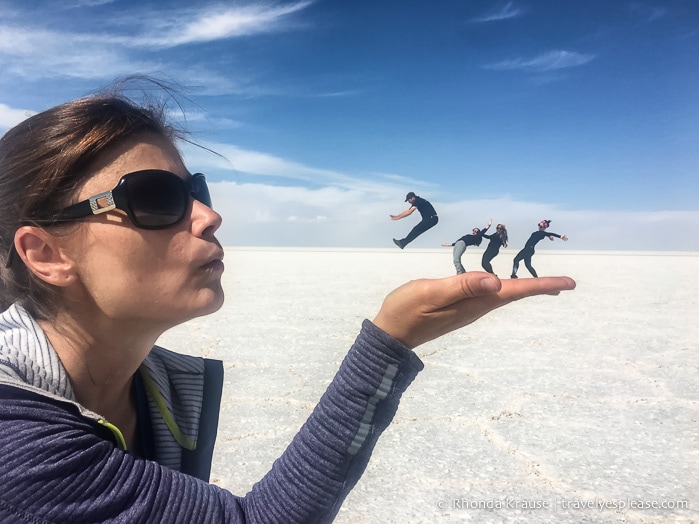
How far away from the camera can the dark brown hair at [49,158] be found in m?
1.18

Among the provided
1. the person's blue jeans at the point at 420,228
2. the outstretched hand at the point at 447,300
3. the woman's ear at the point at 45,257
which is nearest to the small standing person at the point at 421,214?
the person's blue jeans at the point at 420,228

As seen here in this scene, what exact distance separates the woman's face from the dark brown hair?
35 millimetres

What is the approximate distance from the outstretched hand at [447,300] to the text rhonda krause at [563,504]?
1481mm

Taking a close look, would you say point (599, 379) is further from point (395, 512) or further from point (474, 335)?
point (395, 512)

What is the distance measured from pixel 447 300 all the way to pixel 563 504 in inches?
67.5

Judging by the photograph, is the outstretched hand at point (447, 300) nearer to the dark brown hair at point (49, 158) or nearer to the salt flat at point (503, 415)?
the dark brown hair at point (49, 158)

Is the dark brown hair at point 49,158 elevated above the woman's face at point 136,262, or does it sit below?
above

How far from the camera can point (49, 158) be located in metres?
1.17

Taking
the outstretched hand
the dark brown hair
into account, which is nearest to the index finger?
the outstretched hand

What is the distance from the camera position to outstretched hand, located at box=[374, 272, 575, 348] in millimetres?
954

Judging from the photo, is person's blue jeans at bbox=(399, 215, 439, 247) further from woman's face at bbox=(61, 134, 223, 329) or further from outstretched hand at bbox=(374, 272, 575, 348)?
woman's face at bbox=(61, 134, 223, 329)

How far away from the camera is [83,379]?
1.30 m

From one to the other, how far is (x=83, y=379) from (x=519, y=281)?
3.39 ft

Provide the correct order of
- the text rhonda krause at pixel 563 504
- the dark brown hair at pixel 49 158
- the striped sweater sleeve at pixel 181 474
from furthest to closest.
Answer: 1. the text rhonda krause at pixel 563 504
2. the dark brown hair at pixel 49 158
3. the striped sweater sleeve at pixel 181 474
